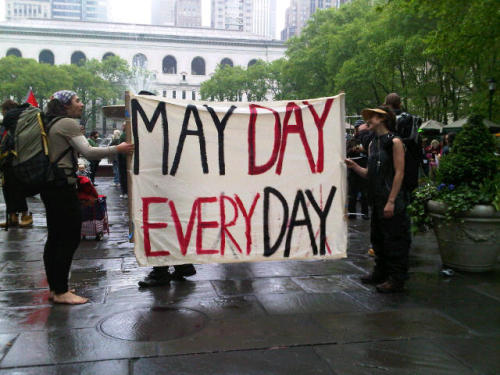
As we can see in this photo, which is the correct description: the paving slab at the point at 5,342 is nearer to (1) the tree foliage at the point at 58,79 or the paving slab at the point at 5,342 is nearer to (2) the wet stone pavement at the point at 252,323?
(2) the wet stone pavement at the point at 252,323

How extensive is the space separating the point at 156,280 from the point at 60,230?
1143 mm

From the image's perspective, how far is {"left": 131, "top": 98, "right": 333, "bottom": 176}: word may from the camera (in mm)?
4414

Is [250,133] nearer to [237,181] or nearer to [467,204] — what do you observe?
[237,181]

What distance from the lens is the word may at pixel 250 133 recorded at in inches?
174

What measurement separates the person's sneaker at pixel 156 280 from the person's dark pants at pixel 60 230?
785mm

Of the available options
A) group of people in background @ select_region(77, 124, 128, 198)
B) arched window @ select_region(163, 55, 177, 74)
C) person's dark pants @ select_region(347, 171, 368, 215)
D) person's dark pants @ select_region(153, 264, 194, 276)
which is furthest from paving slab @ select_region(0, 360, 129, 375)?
arched window @ select_region(163, 55, 177, 74)

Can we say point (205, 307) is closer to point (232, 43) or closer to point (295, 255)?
point (295, 255)

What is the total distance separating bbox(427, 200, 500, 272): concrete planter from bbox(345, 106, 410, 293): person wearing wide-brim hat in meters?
0.89

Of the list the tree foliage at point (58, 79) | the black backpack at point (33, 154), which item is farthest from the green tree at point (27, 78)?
the black backpack at point (33, 154)

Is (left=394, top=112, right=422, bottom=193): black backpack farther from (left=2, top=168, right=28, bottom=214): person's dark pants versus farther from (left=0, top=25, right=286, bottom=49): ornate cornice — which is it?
(left=0, top=25, right=286, bottom=49): ornate cornice

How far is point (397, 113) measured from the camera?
5.48 meters

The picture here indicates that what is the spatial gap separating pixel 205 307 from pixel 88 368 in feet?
4.34

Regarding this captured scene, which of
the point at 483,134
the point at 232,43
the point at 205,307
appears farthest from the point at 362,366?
the point at 232,43

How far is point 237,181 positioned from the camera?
4543 millimetres
